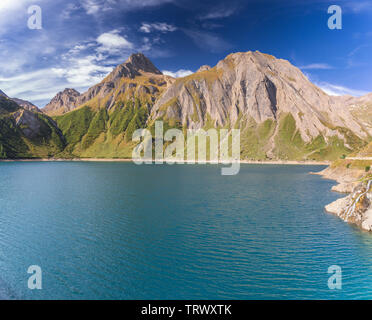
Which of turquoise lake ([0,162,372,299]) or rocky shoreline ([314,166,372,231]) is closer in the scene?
turquoise lake ([0,162,372,299])

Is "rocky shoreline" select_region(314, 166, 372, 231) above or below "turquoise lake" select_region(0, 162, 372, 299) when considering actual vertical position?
above

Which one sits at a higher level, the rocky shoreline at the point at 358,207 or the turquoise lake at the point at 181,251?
the rocky shoreline at the point at 358,207

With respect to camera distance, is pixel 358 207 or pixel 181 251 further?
pixel 358 207

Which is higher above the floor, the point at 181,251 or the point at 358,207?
the point at 358,207

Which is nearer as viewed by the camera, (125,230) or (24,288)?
(24,288)

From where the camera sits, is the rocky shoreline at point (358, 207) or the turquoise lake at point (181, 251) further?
the rocky shoreline at point (358, 207)
